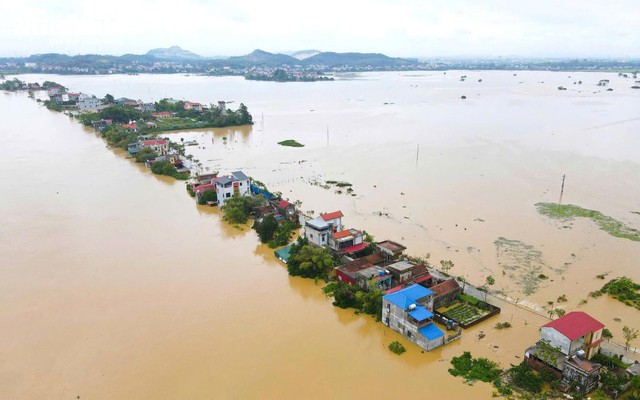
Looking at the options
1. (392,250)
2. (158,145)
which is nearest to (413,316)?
(392,250)

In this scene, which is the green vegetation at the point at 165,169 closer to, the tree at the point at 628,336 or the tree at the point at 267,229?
the tree at the point at 267,229

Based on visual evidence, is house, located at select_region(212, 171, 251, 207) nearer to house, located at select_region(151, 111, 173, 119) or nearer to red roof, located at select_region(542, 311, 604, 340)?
red roof, located at select_region(542, 311, 604, 340)

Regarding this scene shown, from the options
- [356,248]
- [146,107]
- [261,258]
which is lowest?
[261,258]

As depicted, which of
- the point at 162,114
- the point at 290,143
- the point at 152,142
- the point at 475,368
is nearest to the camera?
the point at 475,368

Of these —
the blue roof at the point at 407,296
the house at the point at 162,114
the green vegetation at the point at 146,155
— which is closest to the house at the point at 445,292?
the blue roof at the point at 407,296

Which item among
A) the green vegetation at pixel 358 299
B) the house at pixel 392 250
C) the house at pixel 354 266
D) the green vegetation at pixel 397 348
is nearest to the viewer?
the green vegetation at pixel 397 348

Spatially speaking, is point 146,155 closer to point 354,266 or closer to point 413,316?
point 354,266

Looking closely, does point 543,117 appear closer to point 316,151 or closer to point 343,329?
point 316,151
